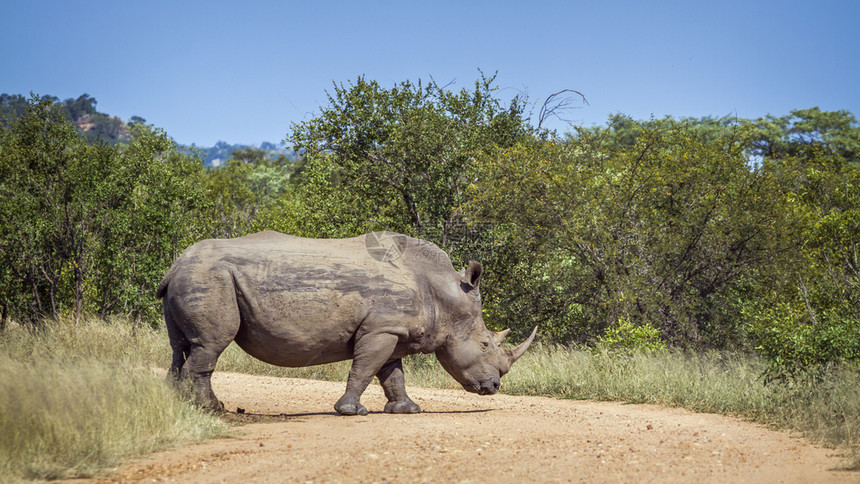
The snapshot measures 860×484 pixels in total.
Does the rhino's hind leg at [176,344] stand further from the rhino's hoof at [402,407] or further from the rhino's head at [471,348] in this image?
the rhino's head at [471,348]

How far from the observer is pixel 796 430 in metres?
8.53

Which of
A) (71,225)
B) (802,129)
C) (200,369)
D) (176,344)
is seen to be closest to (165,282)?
(176,344)

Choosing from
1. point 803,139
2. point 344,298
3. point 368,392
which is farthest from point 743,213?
point 803,139

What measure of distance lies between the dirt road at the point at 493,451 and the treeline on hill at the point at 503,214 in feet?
15.9

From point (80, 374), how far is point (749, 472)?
5684 mm

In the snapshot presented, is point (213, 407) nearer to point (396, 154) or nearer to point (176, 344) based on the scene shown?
point (176, 344)

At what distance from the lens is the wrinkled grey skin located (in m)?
8.38

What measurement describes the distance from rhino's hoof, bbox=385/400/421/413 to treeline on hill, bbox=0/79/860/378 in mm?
5150

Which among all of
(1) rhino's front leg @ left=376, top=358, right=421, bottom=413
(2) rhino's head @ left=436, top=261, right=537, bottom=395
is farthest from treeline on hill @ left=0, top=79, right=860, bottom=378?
(1) rhino's front leg @ left=376, top=358, right=421, bottom=413

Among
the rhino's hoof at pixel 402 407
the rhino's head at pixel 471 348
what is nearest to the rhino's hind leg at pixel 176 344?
the rhino's hoof at pixel 402 407

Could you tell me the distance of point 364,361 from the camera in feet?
29.0

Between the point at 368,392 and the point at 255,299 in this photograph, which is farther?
the point at 368,392

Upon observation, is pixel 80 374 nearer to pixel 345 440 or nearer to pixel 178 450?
pixel 178 450

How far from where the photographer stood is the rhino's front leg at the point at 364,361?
882 cm
